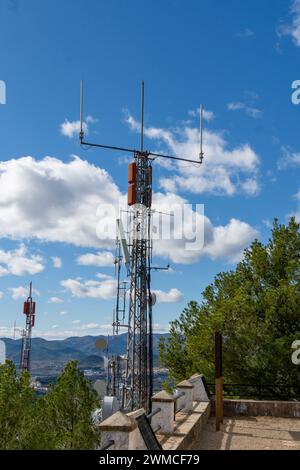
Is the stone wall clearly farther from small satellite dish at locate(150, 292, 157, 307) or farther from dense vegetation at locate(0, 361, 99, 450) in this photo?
small satellite dish at locate(150, 292, 157, 307)

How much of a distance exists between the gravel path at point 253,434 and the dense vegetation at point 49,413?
19.4 ft

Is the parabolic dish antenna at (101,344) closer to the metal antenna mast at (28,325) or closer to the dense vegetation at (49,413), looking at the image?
the dense vegetation at (49,413)

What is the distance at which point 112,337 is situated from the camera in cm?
2430

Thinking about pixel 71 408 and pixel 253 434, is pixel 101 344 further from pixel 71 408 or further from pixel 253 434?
pixel 253 434

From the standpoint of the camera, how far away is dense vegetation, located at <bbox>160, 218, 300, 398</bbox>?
1862 centimetres

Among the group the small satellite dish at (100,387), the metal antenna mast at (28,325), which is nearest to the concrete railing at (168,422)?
the small satellite dish at (100,387)

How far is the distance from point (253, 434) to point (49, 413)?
8732 millimetres

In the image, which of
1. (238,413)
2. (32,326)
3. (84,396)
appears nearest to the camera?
(238,413)

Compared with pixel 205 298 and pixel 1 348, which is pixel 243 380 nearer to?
pixel 205 298

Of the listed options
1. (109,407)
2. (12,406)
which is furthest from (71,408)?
(109,407)

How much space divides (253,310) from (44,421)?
378 inches

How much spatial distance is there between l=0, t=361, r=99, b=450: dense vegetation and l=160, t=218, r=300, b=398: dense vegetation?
5.58 metres
